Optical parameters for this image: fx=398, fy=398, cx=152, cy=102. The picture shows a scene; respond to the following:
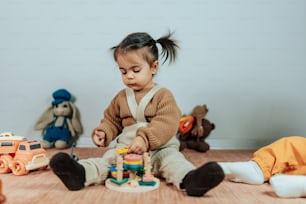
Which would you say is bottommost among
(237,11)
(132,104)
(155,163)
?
(155,163)

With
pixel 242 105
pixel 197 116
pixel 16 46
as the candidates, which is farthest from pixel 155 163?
pixel 16 46

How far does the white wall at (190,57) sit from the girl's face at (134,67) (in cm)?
56

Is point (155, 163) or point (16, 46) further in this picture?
point (16, 46)

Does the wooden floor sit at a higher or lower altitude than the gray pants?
lower

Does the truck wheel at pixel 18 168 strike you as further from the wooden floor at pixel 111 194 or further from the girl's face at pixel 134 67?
the girl's face at pixel 134 67

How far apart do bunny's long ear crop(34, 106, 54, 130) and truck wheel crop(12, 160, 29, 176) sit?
0.56 metres

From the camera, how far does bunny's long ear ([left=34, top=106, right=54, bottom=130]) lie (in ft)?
5.85

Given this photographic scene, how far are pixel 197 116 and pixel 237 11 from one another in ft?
1.67

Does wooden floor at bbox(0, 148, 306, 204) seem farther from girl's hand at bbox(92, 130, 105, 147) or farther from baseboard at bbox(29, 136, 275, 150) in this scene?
baseboard at bbox(29, 136, 275, 150)

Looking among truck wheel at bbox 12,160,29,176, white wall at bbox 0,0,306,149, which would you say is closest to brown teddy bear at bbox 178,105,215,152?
white wall at bbox 0,0,306,149

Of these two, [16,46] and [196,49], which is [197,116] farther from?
[16,46]

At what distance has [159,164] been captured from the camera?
46.9 inches

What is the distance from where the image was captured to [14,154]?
127 centimetres

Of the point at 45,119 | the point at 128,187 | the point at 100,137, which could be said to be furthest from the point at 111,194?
the point at 45,119
